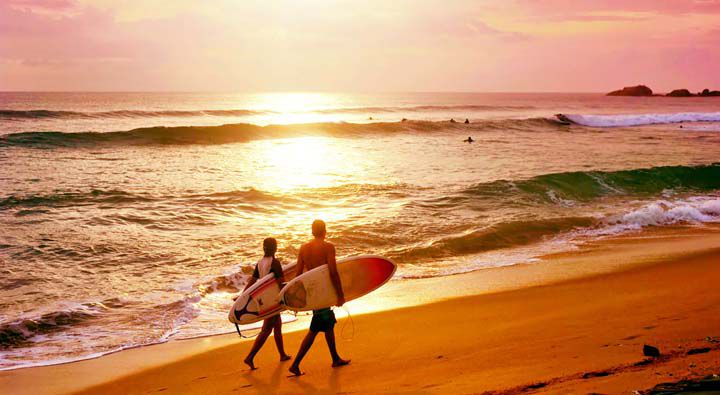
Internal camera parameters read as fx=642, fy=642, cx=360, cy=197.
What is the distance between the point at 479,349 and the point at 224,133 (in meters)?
33.8

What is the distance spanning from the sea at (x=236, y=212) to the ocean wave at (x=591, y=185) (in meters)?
0.09

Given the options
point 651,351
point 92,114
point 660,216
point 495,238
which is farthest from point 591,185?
point 92,114

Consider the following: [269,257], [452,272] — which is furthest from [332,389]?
[452,272]

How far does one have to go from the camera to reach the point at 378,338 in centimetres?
808

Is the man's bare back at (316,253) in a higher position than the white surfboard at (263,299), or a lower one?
higher

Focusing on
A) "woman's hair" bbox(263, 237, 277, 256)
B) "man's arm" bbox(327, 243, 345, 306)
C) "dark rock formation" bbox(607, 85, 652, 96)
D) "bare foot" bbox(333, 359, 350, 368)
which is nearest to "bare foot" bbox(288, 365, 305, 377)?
"bare foot" bbox(333, 359, 350, 368)

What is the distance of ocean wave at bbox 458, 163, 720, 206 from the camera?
19906 mm

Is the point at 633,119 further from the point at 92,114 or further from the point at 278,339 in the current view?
the point at 278,339

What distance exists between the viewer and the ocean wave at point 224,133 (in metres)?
31.9

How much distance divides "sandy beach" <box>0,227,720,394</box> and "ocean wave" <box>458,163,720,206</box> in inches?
353

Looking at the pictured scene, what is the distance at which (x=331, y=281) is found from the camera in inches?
274

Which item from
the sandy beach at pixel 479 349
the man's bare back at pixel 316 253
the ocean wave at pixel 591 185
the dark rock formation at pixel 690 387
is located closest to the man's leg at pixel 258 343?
the sandy beach at pixel 479 349

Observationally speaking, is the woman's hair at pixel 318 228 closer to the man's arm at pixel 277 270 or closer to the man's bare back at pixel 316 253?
the man's bare back at pixel 316 253

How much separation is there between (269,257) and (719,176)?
2278 cm
